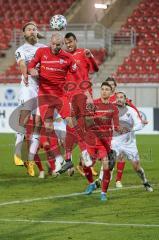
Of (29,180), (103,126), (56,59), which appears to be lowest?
(29,180)

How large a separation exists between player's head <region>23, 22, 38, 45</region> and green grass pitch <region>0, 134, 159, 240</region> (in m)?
2.46

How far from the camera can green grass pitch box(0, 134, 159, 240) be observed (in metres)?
8.58

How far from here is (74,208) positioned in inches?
411

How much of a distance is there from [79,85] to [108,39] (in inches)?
844

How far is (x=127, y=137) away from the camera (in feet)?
43.1

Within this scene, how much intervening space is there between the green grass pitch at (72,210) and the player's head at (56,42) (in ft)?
7.17

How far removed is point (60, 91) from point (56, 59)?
0.79 metres

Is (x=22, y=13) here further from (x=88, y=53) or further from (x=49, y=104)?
(x=49, y=104)

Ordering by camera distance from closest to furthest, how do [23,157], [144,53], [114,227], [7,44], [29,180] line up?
[114,227] → [29,180] → [23,157] → [144,53] → [7,44]

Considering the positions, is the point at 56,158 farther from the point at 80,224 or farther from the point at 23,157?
the point at 80,224

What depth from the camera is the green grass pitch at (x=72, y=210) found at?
28.1ft

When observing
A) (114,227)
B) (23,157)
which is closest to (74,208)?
(114,227)

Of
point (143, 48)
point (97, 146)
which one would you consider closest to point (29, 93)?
point (97, 146)

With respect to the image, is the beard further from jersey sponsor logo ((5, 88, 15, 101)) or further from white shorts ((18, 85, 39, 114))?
jersey sponsor logo ((5, 88, 15, 101))
